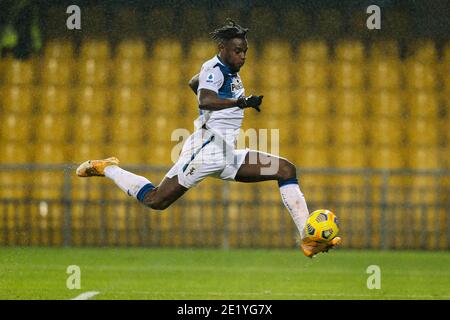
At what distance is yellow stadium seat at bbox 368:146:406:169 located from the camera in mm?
17625

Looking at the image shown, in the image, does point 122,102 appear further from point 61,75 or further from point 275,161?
point 275,161

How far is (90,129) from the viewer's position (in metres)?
17.8

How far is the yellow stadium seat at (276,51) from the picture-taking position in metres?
17.7

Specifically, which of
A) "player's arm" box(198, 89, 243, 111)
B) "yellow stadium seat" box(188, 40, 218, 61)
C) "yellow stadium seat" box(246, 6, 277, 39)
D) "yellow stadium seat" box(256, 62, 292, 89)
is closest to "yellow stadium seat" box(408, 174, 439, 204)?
"yellow stadium seat" box(256, 62, 292, 89)

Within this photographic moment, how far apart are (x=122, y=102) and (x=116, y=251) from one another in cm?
315

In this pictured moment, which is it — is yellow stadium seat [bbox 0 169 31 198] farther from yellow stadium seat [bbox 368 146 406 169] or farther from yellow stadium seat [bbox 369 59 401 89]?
yellow stadium seat [bbox 369 59 401 89]

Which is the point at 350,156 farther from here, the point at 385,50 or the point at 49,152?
the point at 49,152

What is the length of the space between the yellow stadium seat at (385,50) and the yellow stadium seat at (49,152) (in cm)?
554

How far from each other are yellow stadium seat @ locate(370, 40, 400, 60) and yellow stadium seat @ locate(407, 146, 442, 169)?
1635 mm

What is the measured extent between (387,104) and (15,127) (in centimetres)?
641

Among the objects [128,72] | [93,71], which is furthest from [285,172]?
[93,71]

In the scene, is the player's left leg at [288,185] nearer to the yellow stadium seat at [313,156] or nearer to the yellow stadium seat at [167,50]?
the yellow stadium seat at [313,156]

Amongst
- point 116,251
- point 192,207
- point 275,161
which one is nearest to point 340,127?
point 192,207

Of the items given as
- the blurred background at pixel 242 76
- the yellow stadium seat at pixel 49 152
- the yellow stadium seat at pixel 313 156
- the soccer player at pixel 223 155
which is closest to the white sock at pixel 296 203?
the soccer player at pixel 223 155
